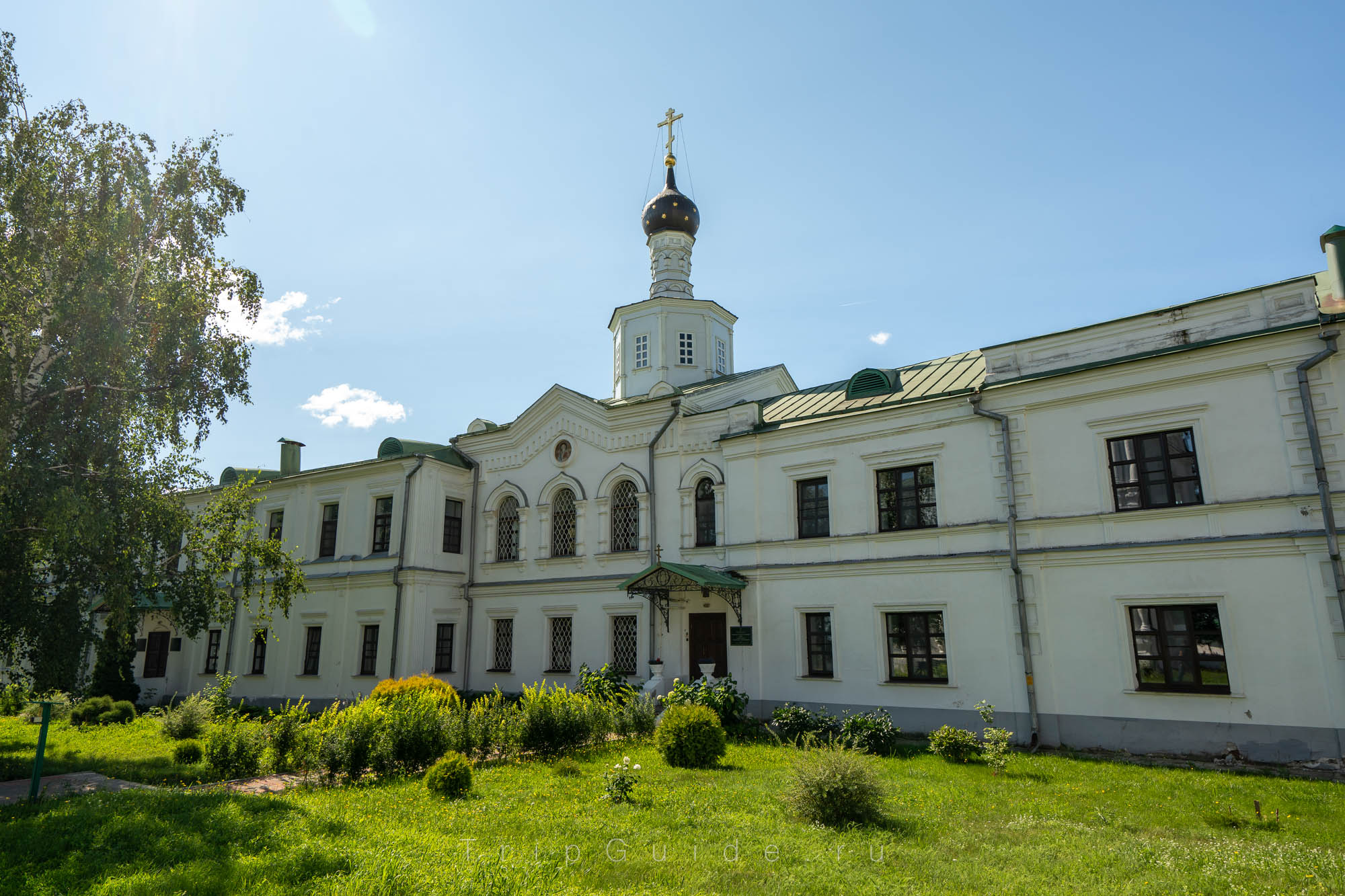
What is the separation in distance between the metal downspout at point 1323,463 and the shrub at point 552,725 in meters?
12.0

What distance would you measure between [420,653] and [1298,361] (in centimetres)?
2064

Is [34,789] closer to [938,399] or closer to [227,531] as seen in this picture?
[227,531]

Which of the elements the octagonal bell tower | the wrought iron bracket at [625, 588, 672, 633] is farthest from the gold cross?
the wrought iron bracket at [625, 588, 672, 633]

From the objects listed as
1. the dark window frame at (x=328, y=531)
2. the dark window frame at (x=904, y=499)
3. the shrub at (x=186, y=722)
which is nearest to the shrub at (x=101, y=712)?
the shrub at (x=186, y=722)

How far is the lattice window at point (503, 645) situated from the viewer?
21562 millimetres

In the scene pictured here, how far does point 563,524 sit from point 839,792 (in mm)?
14133

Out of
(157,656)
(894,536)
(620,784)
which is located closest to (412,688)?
(620,784)

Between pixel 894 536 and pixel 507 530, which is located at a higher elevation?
pixel 507 530

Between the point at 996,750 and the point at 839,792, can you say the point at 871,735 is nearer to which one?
the point at 996,750

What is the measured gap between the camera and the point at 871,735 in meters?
13.3

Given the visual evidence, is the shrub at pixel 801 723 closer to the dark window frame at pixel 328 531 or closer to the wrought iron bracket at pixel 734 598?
the wrought iron bracket at pixel 734 598

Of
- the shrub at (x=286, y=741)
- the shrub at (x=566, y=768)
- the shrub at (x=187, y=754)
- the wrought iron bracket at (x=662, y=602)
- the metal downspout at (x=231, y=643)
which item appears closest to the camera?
the shrub at (x=566, y=768)

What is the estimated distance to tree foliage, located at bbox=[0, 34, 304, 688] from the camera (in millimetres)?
12547

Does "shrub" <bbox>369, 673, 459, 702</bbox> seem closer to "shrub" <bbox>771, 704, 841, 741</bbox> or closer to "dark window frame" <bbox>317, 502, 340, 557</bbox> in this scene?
"shrub" <bbox>771, 704, 841, 741</bbox>
